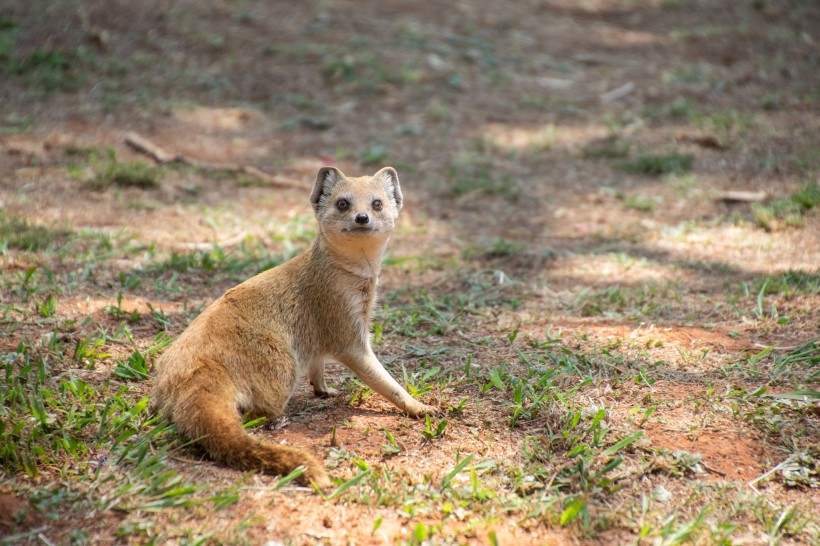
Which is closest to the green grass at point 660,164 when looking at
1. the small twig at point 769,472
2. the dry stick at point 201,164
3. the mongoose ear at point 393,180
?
the dry stick at point 201,164

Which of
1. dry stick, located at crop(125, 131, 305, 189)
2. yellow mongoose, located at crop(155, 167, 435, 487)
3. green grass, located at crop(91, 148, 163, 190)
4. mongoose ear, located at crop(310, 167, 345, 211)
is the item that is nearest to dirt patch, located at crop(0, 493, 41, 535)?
yellow mongoose, located at crop(155, 167, 435, 487)

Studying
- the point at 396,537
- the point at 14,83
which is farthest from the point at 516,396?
the point at 14,83

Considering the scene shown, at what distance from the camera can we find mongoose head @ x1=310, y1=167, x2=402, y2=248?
405 centimetres

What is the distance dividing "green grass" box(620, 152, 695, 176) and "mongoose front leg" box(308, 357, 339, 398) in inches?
212

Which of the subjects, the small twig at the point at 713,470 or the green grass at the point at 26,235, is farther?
the green grass at the point at 26,235

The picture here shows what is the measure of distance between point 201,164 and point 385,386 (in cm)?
480

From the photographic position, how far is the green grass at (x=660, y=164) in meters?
8.33

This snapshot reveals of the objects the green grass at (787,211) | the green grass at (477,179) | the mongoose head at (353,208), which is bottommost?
the green grass at (477,179)

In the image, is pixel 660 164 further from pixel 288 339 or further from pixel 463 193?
pixel 288 339

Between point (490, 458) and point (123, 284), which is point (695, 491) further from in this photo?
point (123, 284)

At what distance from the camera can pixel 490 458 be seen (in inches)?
141

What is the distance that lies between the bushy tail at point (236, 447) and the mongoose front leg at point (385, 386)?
2.23 feet

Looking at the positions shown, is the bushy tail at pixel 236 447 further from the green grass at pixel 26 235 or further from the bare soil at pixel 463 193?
the green grass at pixel 26 235

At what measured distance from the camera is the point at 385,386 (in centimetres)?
392
